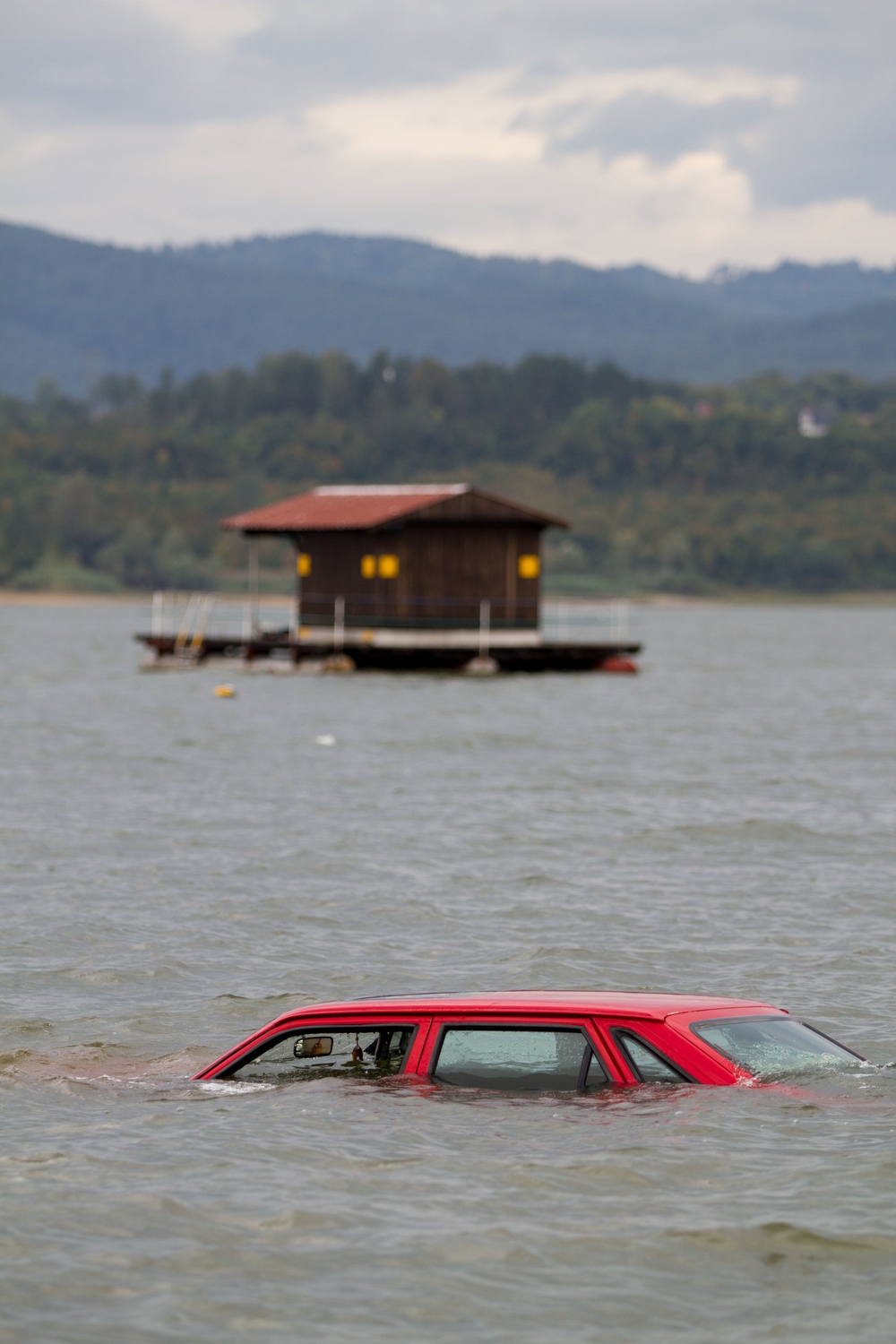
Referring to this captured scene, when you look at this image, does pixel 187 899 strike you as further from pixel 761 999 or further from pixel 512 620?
pixel 512 620

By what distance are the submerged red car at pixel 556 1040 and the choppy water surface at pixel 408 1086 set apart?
212mm

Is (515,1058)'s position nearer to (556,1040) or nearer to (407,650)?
(556,1040)

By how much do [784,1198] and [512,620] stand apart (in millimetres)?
52071

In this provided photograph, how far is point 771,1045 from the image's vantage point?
34.2 feet

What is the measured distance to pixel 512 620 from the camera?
61.9 m

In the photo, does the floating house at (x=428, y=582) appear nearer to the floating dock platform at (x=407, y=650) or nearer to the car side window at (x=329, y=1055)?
the floating dock platform at (x=407, y=650)

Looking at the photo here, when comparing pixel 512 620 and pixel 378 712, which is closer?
pixel 378 712

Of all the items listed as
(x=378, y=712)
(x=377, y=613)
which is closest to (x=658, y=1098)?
(x=378, y=712)

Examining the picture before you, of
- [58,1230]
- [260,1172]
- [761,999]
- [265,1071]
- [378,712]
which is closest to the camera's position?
[58,1230]

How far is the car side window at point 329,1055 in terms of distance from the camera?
34.6ft

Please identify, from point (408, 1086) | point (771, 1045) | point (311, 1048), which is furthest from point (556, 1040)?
point (311, 1048)

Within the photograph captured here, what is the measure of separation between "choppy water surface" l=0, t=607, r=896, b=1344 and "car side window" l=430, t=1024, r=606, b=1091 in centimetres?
17

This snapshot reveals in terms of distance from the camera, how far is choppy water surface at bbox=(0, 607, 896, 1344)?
8938mm

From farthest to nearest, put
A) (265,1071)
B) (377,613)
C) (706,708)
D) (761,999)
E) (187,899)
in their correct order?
(377,613)
(706,708)
(187,899)
(761,999)
(265,1071)
